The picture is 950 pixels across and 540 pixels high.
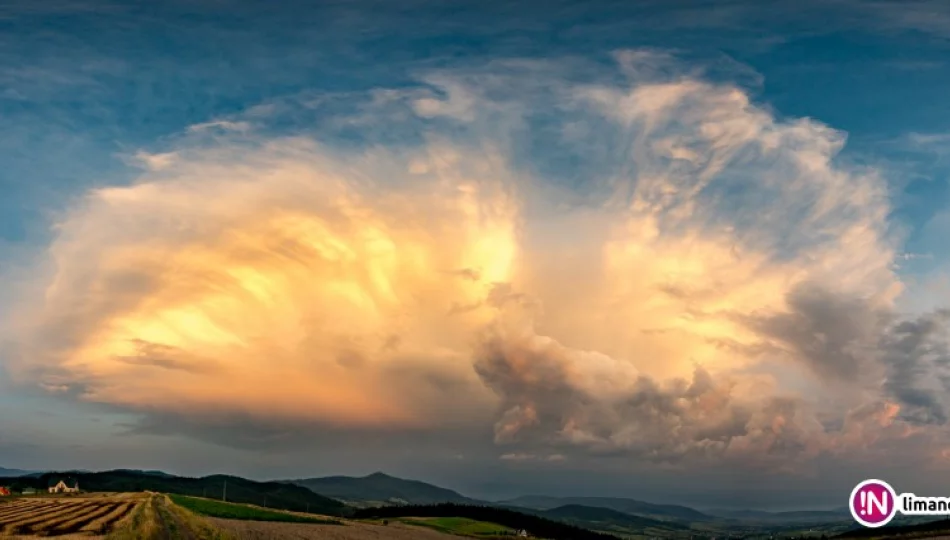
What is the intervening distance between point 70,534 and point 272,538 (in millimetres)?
36428

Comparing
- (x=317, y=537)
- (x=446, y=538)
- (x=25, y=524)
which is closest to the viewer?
(x=25, y=524)

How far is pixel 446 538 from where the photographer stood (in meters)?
189

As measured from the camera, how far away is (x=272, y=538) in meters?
113

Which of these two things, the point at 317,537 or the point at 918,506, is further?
the point at 317,537

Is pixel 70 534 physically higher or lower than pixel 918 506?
lower

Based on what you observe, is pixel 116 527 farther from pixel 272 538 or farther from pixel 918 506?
pixel 918 506

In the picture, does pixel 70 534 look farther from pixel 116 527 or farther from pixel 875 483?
pixel 875 483

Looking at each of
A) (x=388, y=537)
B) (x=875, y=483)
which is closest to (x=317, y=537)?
(x=388, y=537)

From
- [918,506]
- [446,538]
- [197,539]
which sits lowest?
[446,538]

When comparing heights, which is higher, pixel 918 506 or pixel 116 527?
pixel 918 506

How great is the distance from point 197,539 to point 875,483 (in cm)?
8206

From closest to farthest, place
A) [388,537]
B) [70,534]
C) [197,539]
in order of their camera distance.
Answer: [70,534]
[197,539]
[388,537]

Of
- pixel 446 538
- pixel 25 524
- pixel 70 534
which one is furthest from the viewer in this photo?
pixel 446 538

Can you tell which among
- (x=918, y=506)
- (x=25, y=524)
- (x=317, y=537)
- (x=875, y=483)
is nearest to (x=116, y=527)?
(x=25, y=524)
